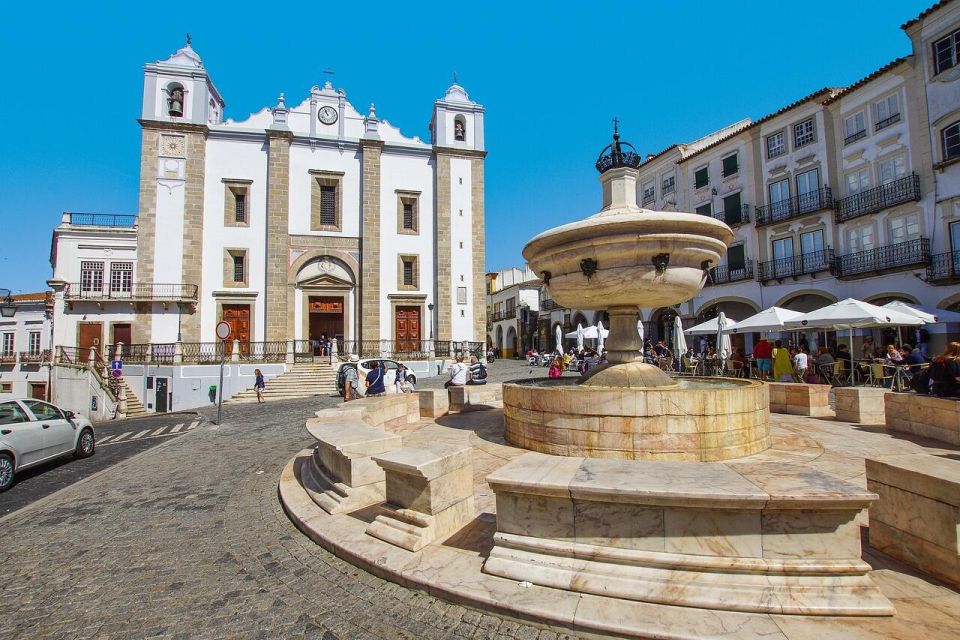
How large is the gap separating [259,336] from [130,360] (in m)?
5.89

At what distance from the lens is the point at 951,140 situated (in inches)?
645

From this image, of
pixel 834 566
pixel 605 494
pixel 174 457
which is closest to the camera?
pixel 834 566

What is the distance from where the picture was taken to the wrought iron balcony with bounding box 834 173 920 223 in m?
17.4

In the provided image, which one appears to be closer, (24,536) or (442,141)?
(24,536)

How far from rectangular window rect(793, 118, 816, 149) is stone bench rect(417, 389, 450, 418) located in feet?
77.6

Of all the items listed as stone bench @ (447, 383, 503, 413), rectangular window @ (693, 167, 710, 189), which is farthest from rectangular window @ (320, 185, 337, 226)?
rectangular window @ (693, 167, 710, 189)

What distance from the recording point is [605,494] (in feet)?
7.98

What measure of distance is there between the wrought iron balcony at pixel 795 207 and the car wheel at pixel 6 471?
27.5 metres

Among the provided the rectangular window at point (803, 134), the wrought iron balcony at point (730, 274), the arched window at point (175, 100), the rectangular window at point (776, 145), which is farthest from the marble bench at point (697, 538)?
the arched window at point (175, 100)

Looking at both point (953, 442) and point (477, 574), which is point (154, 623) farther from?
point (953, 442)

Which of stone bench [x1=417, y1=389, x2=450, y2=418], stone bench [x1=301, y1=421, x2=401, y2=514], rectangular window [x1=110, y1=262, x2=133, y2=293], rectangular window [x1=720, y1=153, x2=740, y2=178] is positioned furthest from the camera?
rectangular window [x1=720, y1=153, x2=740, y2=178]

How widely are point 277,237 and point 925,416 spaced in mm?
24106

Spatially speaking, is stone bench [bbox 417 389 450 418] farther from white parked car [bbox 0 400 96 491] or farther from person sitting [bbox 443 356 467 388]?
white parked car [bbox 0 400 96 491]

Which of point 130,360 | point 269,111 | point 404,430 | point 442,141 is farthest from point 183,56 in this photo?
point 404,430
